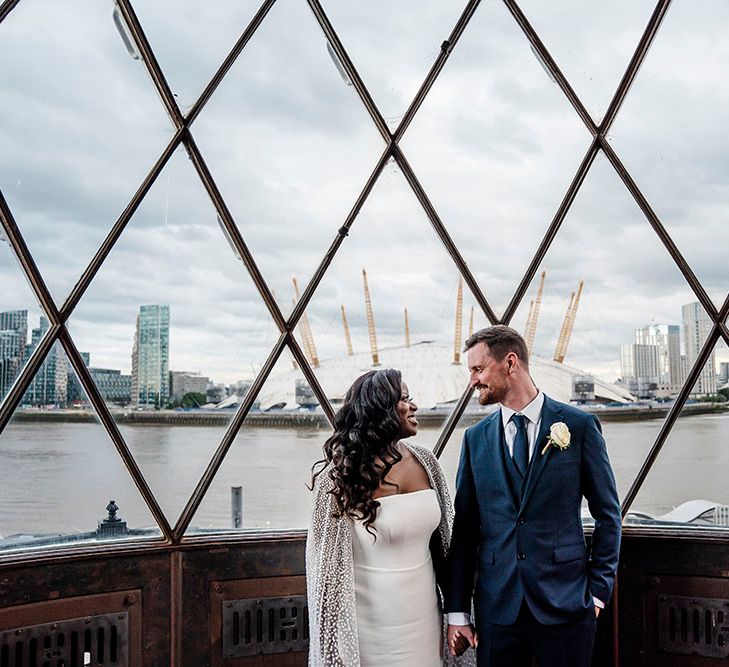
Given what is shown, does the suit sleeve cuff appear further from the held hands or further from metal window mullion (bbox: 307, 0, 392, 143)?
metal window mullion (bbox: 307, 0, 392, 143)

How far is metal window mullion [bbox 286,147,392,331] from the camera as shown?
3418mm

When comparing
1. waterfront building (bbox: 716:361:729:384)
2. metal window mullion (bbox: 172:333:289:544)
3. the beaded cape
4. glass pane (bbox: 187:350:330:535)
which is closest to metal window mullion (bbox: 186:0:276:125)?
metal window mullion (bbox: 172:333:289:544)

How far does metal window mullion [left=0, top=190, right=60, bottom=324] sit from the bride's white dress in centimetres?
173

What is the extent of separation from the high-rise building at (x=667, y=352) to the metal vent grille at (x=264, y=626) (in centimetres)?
216

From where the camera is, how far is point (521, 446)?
2.46 meters

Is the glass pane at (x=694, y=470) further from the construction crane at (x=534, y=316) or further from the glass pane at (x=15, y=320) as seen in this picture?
the glass pane at (x=15, y=320)

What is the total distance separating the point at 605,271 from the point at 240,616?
2.55 m

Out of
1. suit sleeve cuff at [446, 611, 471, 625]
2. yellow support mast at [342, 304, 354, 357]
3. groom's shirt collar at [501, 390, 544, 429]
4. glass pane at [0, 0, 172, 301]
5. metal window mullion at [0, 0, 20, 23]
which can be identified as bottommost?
suit sleeve cuff at [446, 611, 471, 625]

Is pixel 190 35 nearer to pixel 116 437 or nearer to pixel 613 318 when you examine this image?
pixel 116 437

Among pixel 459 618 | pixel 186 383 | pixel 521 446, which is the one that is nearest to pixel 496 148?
pixel 521 446

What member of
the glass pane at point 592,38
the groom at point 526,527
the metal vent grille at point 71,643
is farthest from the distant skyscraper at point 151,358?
the glass pane at point 592,38

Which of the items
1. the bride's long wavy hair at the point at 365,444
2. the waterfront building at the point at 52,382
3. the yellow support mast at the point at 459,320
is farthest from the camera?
the yellow support mast at the point at 459,320

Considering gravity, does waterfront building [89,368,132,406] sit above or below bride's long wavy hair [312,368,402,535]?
above

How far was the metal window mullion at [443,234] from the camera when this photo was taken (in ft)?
11.6
